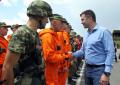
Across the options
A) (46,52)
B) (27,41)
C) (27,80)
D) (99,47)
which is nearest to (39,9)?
(27,41)

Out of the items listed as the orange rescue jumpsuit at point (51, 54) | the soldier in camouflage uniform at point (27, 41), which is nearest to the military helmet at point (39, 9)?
the soldier in camouflage uniform at point (27, 41)

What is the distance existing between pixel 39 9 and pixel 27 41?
1.60ft

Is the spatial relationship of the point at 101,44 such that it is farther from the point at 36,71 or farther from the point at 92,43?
the point at 36,71

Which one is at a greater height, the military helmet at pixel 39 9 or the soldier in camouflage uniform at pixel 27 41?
the military helmet at pixel 39 9

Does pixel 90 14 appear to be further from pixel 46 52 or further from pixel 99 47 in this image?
pixel 46 52

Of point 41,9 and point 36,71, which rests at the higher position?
point 41,9

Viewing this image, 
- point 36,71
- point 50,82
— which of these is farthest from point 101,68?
point 36,71

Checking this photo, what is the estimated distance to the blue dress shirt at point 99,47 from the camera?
319 inches

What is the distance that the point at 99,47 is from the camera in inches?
329

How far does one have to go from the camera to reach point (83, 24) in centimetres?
857

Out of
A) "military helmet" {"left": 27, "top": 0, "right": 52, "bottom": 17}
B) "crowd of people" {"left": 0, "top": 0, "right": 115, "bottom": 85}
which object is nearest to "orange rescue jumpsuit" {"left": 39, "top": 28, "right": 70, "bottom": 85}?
"crowd of people" {"left": 0, "top": 0, "right": 115, "bottom": 85}

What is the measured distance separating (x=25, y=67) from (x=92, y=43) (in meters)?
2.63

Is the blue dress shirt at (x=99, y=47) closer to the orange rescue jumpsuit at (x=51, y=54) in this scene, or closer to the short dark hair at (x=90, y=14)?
the short dark hair at (x=90, y=14)

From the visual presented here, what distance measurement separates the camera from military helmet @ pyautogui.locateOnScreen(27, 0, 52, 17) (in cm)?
606
